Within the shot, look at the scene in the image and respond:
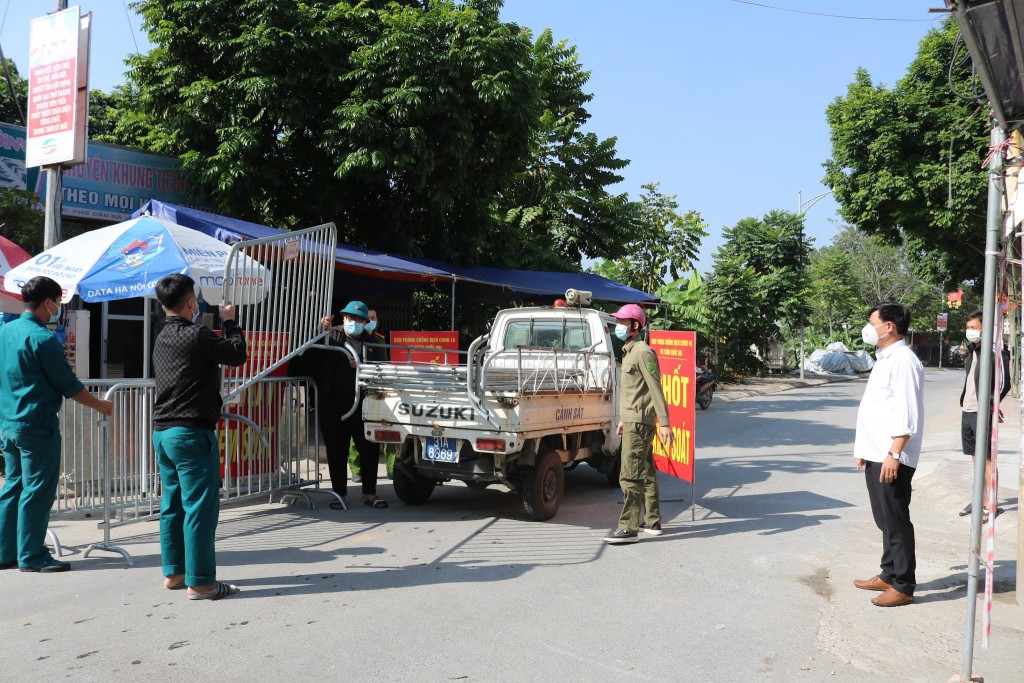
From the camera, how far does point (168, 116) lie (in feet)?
44.1

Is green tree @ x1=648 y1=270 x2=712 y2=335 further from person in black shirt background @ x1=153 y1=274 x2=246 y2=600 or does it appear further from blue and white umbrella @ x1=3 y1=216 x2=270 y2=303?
person in black shirt background @ x1=153 y1=274 x2=246 y2=600

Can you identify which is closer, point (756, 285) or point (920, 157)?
point (920, 157)

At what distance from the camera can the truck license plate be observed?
7.08 m

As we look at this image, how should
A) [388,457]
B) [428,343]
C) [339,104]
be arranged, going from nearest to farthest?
[388,457], [428,343], [339,104]

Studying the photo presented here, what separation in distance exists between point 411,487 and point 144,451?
2503mm

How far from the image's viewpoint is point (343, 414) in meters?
7.81

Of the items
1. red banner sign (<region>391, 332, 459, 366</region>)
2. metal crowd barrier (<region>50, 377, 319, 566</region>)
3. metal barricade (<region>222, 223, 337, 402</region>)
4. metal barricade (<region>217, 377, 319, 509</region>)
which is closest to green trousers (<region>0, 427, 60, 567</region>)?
metal crowd barrier (<region>50, 377, 319, 566</region>)

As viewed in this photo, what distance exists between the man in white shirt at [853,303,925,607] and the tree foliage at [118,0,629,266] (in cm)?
897

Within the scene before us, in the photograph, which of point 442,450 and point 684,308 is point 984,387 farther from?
point 684,308

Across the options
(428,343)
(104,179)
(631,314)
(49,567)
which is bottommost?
(49,567)

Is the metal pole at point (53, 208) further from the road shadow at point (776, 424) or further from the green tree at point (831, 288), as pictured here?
the green tree at point (831, 288)

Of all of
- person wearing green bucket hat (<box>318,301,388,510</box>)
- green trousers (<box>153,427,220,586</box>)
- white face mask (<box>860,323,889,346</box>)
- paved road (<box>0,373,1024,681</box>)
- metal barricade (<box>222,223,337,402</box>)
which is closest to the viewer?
paved road (<box>0,373,1024,681</box>)

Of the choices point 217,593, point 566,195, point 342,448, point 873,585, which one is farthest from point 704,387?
point 217,593

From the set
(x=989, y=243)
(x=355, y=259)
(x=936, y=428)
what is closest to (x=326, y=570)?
(x=989, y=243)
